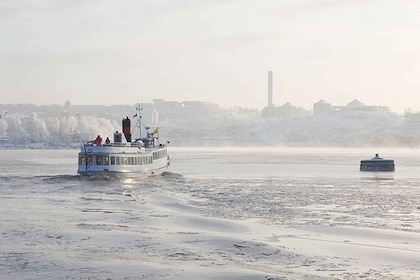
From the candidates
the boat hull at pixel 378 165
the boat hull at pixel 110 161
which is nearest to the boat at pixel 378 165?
the boat hull at pixel 378 165

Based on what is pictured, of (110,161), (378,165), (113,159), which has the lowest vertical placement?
(378,165)

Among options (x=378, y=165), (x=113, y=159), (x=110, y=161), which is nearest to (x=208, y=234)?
→ (x=110, y=161)

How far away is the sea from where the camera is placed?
31062mm

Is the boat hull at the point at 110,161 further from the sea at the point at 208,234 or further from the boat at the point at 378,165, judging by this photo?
the boat at the point at 378,165

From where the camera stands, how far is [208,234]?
41.5m

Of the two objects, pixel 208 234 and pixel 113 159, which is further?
pixel 113 159

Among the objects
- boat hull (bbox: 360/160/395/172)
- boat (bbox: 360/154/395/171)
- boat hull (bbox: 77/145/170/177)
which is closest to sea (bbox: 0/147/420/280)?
boat hull (bbox: 77/145/170/177)

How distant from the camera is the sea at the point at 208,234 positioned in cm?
3106

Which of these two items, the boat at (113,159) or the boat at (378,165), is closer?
the boat at (113,159)

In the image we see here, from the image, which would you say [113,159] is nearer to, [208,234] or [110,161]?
[110,161]

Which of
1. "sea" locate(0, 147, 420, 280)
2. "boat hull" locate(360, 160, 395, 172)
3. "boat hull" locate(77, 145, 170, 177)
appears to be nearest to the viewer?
"sea" locate(0, 147, 420, 280)

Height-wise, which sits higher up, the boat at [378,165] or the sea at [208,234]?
the sea at [208,234]

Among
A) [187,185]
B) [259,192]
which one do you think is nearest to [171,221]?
[259,192]

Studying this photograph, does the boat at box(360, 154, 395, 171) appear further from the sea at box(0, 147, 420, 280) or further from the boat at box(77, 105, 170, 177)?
the sea at box(0, 147, 420, 280)
